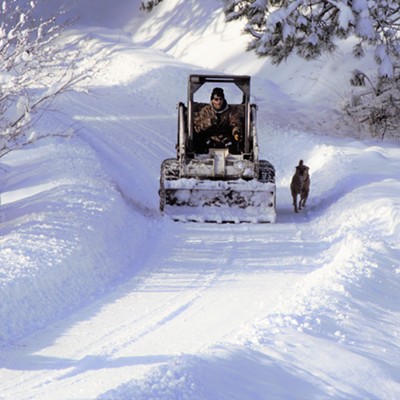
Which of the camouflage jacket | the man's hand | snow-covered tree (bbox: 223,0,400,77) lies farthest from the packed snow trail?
snow-covered tree (bbox: 223,0,400,77)

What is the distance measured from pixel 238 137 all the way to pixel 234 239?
123 inches

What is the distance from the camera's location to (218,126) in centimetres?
1481

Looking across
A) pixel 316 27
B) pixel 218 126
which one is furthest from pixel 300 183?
pixel 316 27

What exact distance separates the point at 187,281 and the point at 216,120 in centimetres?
558

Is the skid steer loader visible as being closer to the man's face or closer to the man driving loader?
the man driving loader

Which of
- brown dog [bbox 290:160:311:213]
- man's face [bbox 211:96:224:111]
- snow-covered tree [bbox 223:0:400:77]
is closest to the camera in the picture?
brown dog [bbox 290:160:311:213]

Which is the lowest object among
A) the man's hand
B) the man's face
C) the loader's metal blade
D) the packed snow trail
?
the packed snow trail

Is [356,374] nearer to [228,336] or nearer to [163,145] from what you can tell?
[228,336]

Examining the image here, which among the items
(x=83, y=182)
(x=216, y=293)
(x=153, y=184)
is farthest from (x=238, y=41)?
(x=216, y=293)

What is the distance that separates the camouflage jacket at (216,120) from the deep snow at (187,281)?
147 cm

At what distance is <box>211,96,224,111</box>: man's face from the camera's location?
572 inches

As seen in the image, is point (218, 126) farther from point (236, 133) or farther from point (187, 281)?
point (187, 281)

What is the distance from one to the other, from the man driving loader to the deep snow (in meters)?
1.31

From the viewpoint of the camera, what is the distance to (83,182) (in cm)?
1441
